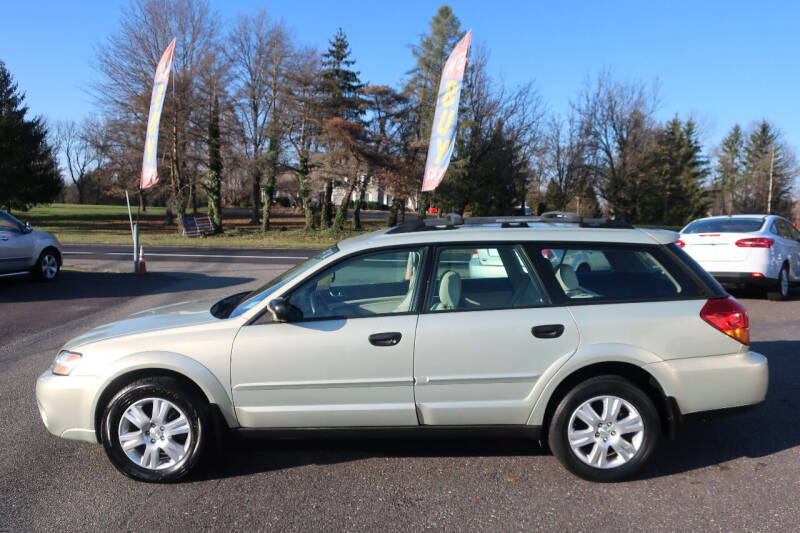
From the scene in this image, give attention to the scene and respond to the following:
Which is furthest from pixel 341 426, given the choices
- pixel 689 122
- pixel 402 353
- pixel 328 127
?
pixel 689 122

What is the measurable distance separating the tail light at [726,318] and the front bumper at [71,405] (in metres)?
3.92

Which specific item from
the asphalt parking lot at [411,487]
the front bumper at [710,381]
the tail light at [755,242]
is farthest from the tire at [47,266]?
the tail light at [755,242]

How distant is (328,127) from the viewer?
32.4 meters

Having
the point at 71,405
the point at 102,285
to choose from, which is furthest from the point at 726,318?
the point at 102,285

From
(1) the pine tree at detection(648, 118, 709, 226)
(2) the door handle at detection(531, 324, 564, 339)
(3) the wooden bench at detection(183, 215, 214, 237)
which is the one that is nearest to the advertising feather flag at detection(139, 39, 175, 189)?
(3) the wooden bench at detection(183, 215, 214, 237)

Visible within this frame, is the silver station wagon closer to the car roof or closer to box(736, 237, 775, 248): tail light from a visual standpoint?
the car roof

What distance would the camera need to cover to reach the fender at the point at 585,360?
3732 millimetres

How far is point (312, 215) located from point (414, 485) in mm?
33945

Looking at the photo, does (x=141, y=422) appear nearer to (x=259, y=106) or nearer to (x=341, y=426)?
(x=341, y=426)

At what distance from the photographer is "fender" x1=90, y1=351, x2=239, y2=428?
372cm

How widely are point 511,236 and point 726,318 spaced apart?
→ 1473mm

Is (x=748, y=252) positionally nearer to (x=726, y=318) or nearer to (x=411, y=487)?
(x=726, y=318)

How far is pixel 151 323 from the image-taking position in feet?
13.4

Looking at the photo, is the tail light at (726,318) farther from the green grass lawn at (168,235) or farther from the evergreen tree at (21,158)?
the evergreen tree at (21,158)
